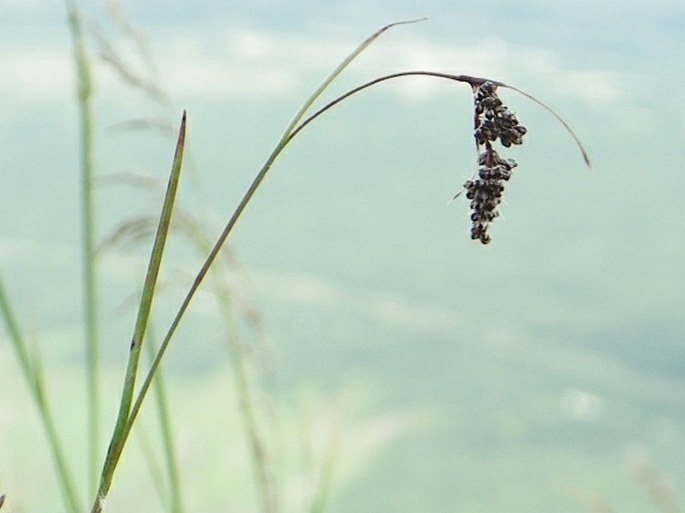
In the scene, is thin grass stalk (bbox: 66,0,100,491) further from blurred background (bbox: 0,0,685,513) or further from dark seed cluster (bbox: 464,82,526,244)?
blurred background (bbox: 0,0,685,513)

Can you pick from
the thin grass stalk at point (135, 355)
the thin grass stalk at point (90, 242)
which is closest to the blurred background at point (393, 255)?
the thin grass stalk at point (90, 242)

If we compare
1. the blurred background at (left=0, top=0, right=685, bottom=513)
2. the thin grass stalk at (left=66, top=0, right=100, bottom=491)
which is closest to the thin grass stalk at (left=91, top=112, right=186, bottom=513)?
the thin grass stalk at (left=66, top=0, right=100, bottom=491)

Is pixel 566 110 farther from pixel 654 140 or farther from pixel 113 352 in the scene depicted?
pixel 113 352

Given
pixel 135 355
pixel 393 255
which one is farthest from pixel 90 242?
pixel 393 255

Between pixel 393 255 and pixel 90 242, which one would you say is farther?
pixel 393 255

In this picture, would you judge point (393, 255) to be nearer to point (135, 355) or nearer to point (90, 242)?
point (90, 242)

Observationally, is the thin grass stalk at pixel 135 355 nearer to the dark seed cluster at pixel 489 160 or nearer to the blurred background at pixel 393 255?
the dark seed cluster at pixel 489 160

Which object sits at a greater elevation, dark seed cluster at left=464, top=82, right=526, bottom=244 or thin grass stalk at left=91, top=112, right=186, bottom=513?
dark seed cluster at left=464, top=82, right=526, bottom=244
